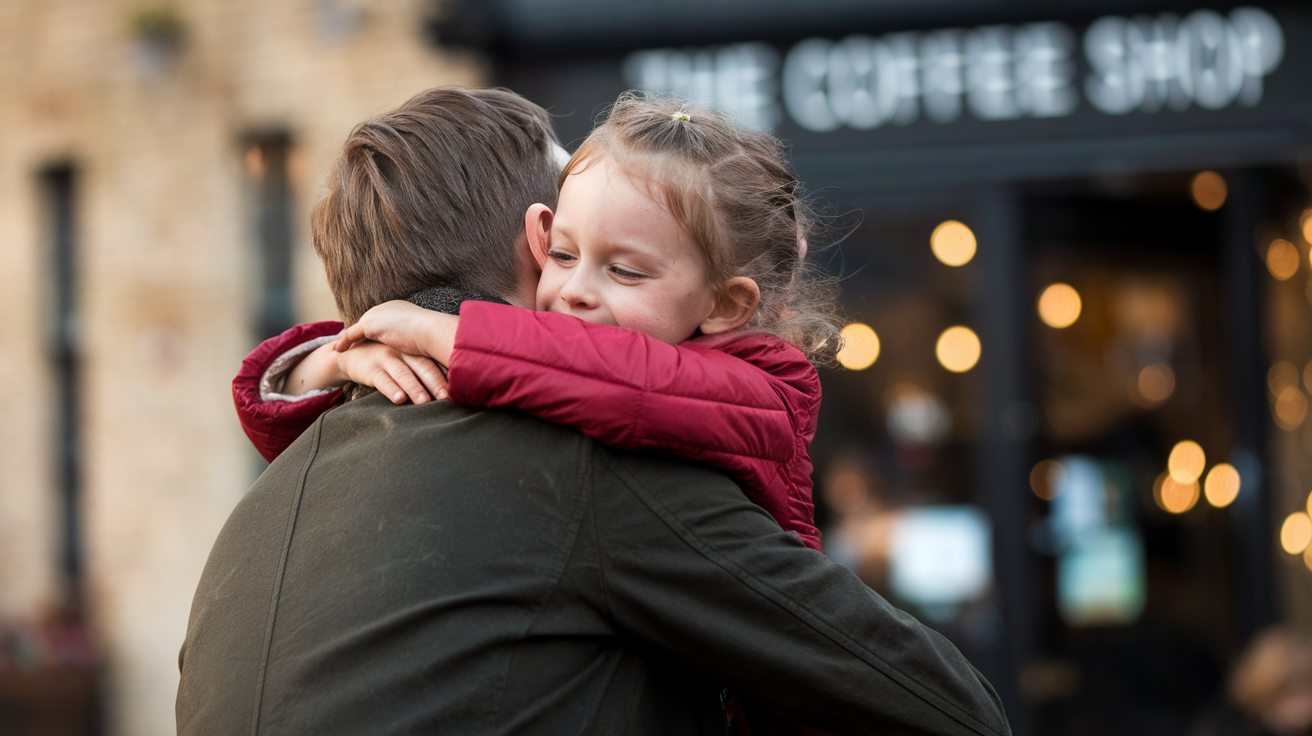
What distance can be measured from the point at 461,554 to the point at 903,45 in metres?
4.88

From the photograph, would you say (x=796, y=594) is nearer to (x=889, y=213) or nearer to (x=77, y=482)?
(x=889, y=213)

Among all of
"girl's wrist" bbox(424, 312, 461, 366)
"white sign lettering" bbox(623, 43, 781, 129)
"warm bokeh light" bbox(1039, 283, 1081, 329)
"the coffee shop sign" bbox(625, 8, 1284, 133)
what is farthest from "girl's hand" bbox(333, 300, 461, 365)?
"warm bokeh light" bbox(1039, 283, 1081, 329)

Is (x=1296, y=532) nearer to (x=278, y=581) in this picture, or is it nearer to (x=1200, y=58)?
(x=1200, y=58)

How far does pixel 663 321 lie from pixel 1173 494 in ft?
17.4

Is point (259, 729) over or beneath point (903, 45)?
beneath

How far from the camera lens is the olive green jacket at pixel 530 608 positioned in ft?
3.93

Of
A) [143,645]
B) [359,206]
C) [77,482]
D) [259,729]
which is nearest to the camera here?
[259,729]

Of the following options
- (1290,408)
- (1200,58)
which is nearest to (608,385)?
(1200,58)

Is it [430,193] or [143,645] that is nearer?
[430,193]

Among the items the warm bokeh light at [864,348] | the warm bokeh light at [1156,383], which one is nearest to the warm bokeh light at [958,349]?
the warm bokeh light at [864,348]

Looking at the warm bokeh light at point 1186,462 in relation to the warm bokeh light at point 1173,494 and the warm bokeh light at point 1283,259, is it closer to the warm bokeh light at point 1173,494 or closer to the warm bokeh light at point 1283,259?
the warm bokeh light at point 1173,494

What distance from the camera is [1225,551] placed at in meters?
5.80

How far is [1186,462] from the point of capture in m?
6.00

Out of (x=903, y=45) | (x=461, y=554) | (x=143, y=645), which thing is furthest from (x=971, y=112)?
(x=143, y=645)
